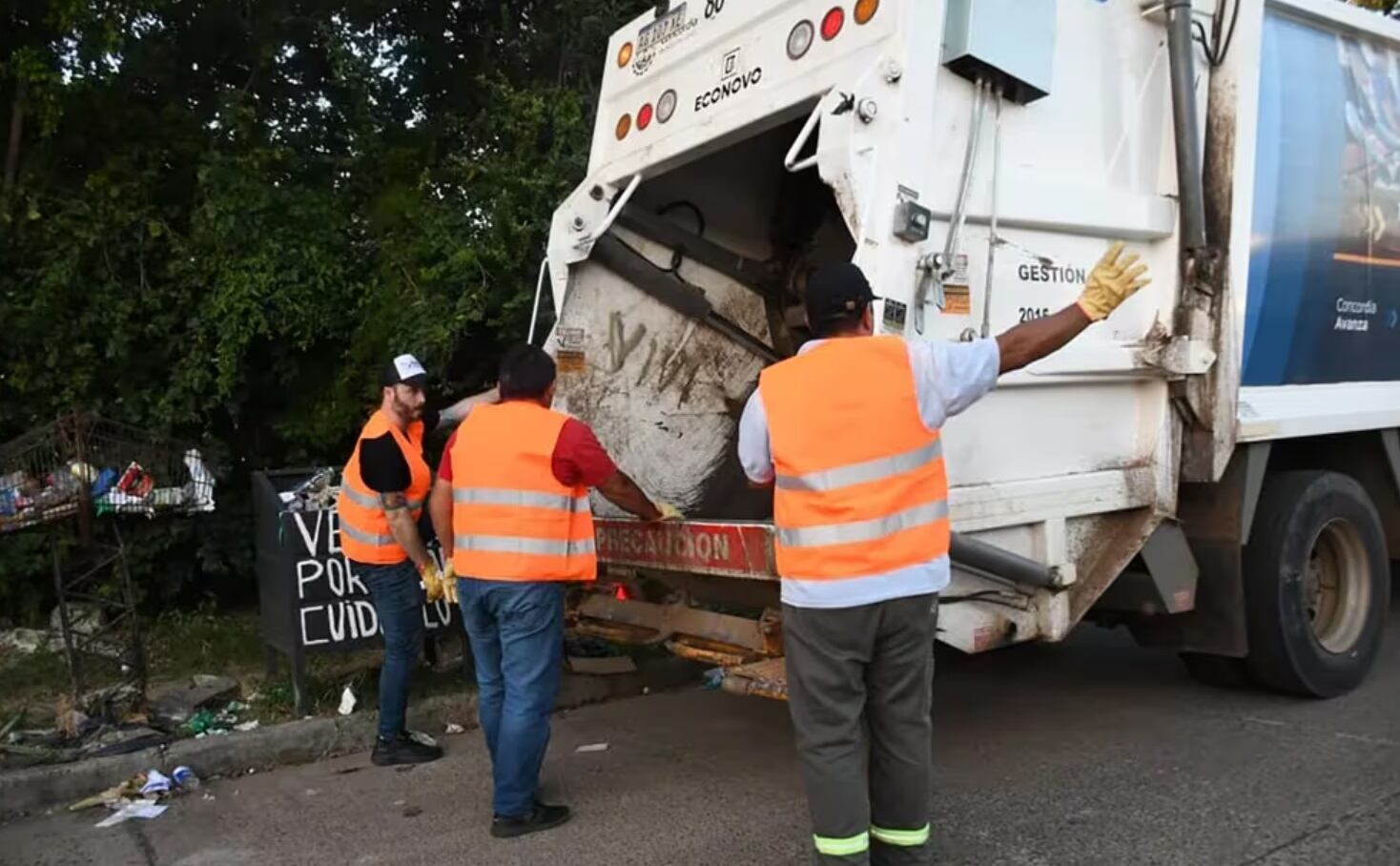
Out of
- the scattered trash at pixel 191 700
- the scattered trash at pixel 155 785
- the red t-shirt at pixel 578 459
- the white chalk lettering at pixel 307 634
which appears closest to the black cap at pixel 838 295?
the red t-shirt at pixel 578 459

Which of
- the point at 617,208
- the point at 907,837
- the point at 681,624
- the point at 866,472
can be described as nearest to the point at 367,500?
the point at 681,624

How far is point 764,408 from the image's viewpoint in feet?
9.26

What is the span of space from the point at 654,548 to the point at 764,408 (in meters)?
1.10

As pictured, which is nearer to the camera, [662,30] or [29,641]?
[662,30]

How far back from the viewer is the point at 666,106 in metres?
4.30

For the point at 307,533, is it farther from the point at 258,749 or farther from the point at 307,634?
the point at 258,749

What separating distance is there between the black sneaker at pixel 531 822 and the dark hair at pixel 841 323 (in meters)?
1.80

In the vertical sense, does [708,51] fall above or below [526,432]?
A: above

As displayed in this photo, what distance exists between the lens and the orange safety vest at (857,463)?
2.67 metres

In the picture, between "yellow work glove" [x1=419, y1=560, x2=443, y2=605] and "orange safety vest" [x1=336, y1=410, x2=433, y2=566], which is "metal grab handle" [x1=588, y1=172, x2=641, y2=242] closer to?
"orange safety vest" [x1=336, y1=410, x2=433, y2=566]

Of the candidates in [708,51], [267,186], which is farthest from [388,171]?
[708,51]

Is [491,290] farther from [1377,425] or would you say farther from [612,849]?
[1377,425]

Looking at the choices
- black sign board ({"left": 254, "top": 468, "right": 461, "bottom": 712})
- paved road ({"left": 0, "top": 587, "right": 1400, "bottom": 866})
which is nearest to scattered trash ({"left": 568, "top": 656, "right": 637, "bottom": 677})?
paved road ({"left": 0, "top": 587, "right": 1400, "bottom": 866})

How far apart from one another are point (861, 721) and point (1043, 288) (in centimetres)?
154
